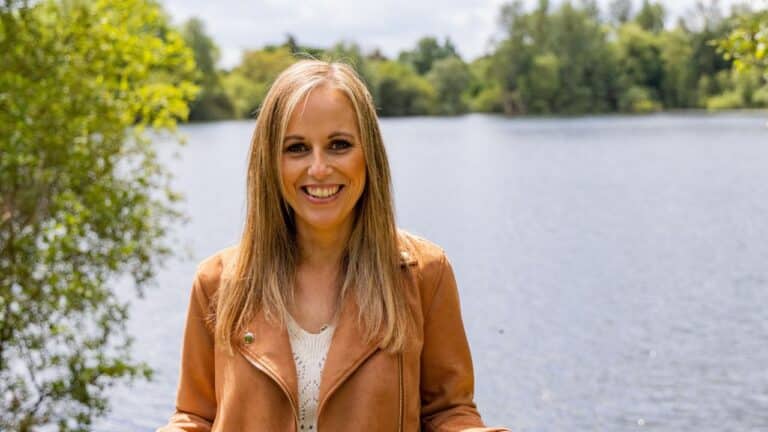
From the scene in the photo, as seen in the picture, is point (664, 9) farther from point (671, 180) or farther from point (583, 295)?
point (583, 295)

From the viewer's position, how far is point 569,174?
43.4 m

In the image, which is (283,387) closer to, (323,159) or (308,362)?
(308,362)

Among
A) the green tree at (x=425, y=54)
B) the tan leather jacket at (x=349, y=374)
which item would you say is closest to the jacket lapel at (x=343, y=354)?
the tan leather jacket at (x=349, y=374)

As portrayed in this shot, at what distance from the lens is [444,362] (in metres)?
2.69

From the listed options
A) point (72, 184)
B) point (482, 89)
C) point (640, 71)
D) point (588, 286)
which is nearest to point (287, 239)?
point (72, 184)

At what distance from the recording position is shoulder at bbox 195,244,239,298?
273 cm

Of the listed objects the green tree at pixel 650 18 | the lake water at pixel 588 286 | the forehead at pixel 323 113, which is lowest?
the lake water at pixel 588 286

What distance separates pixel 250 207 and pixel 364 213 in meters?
0.32

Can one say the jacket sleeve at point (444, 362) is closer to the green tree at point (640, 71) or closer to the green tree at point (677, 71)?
the green tree at point (677, 71)

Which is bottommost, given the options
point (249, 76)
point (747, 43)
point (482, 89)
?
point (482, 89)

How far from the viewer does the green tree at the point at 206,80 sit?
285 feet

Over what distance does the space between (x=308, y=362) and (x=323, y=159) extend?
1.74 feet

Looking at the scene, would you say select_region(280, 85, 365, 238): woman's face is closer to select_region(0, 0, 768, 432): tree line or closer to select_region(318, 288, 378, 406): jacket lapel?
select_region(318, 288, 378, 406): jacket lapel

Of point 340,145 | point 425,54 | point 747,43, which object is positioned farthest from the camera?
point 425,54
